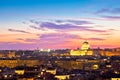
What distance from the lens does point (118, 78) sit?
72.8 m

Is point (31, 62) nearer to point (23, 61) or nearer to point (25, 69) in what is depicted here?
point (23, 61)

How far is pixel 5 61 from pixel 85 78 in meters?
70.8

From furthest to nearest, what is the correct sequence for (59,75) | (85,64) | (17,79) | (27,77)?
(85,64), (59,75), (27,77), (17,79)

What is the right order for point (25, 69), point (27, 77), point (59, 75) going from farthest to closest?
point (25, 69) → point (59, 75) → point (27, 77)

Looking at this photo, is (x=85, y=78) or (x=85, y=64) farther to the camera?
(x=85, y=64)

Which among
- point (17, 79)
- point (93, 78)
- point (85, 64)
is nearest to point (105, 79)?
point (93, 78)

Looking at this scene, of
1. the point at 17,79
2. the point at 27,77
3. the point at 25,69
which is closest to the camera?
the point at 17,79

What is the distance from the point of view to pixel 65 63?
142 metres

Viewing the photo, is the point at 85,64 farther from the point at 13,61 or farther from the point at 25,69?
the point at 25,69

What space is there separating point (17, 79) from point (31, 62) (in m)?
71.7

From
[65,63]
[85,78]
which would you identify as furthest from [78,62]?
[85,78]

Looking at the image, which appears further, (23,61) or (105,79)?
(23,61)

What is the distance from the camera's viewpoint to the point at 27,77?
76812 mm

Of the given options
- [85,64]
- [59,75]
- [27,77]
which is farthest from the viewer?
[85,64]
